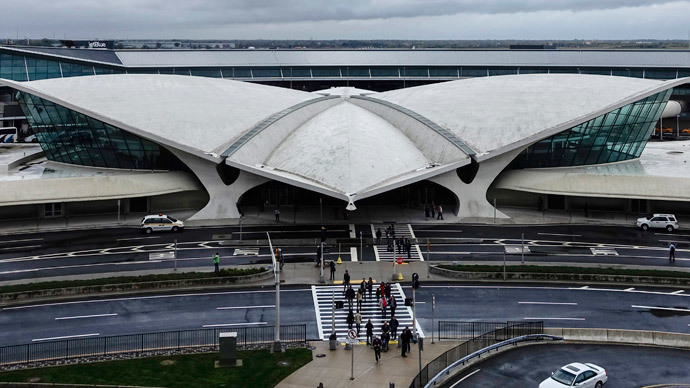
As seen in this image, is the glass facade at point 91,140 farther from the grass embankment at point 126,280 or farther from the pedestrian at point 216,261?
the grass embankment at point 126,280

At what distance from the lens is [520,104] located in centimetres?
6956

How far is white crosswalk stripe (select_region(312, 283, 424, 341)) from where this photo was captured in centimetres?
4072

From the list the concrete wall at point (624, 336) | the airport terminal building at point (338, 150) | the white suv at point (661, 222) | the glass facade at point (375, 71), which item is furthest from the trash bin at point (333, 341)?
the glass facade at point (375, 71)

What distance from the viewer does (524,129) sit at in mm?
66312

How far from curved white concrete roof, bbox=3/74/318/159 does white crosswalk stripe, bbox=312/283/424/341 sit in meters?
21.6

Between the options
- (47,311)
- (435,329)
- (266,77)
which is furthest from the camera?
(266,77)

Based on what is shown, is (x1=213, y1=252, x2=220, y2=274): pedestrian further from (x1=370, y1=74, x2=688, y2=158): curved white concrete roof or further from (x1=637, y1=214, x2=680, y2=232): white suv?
(x1=637, y1=214, x2=680, y2=232): white suv

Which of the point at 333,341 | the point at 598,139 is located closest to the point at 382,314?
the point at 333,341

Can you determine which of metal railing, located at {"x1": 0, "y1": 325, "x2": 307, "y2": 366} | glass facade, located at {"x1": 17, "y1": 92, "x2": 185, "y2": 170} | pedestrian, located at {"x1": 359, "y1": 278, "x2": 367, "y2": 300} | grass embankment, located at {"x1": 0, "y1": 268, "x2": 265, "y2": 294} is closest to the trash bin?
metal railing, located at {"x1": 0, "y1": 325, "x2": 307, "y2": 366}

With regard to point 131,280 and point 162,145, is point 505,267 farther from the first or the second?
point 162,145

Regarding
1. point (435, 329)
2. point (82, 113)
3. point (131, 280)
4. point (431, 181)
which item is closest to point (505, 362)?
point (435, 329)

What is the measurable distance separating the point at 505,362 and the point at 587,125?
36.8m

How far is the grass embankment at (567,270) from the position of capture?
160ft

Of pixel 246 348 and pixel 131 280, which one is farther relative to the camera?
pixel 131 280
